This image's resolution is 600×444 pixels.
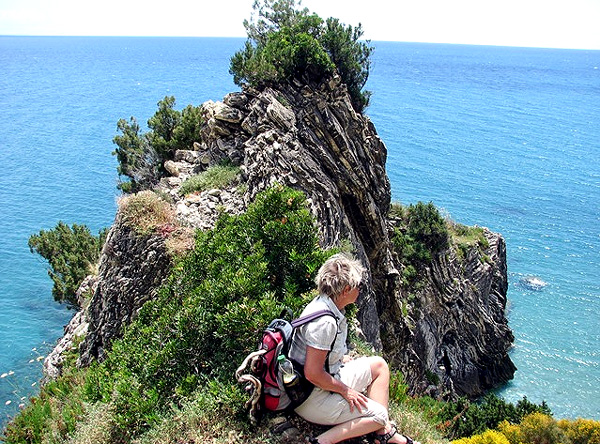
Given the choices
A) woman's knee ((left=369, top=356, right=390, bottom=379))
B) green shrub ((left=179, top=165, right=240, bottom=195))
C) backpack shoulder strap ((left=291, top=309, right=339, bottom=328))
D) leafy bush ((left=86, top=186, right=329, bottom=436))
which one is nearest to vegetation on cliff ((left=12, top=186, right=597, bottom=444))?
leafy bush ((left=86, top=186, right=329, bottom=436))

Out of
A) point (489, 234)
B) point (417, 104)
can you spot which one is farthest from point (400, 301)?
point (417, 104)

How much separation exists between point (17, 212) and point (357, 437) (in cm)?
4820

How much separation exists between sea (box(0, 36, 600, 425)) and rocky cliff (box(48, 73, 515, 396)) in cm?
534

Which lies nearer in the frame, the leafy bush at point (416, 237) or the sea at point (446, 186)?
the leafy bush at point (416, 237)

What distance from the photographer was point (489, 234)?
33.8m

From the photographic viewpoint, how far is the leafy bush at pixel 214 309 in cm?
805

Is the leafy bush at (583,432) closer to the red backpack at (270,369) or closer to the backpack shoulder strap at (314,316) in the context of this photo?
the red backpack at (270,369)

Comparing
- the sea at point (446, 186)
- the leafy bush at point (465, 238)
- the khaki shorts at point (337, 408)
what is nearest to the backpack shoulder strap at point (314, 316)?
the khaki shorts at point (337, 408)

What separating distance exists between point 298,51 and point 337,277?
51.0 ft

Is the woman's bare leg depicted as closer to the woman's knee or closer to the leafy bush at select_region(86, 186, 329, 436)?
the woman's knee

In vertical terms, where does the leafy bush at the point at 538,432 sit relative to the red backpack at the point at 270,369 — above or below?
below

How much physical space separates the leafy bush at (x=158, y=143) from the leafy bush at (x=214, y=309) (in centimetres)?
1388

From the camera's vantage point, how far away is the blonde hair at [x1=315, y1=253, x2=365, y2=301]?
645cm

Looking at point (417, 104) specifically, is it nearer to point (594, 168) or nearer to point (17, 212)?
point (594, 168)
